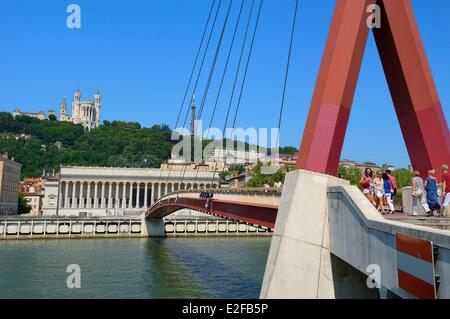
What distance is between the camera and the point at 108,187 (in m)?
93.9

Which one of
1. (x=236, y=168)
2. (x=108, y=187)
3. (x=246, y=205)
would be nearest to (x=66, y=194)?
(x=108, y=187)

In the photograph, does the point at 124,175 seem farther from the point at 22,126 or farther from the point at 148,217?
the point at 22,126

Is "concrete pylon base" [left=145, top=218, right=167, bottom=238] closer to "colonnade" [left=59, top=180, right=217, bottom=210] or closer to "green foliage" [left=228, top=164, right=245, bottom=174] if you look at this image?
"colonnade" [left=59, top=180, right=217, bottom=210]

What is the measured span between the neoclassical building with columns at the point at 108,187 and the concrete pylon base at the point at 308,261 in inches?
3179

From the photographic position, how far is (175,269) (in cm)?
3081

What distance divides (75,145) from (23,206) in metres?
67.7

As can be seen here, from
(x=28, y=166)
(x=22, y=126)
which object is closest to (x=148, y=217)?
(x=28, y=166)

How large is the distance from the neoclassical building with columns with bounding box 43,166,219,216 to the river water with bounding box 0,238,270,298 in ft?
159

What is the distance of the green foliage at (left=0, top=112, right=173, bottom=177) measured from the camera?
137m

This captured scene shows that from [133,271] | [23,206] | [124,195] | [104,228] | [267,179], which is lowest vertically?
[104,228]

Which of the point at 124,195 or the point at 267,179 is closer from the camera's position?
the point at 267,179

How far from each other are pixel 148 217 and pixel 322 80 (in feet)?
161

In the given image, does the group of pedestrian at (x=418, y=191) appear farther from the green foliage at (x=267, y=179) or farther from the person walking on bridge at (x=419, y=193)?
the green foliage at (x=267, y=179)

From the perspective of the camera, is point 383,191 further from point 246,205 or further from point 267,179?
point 267,179
